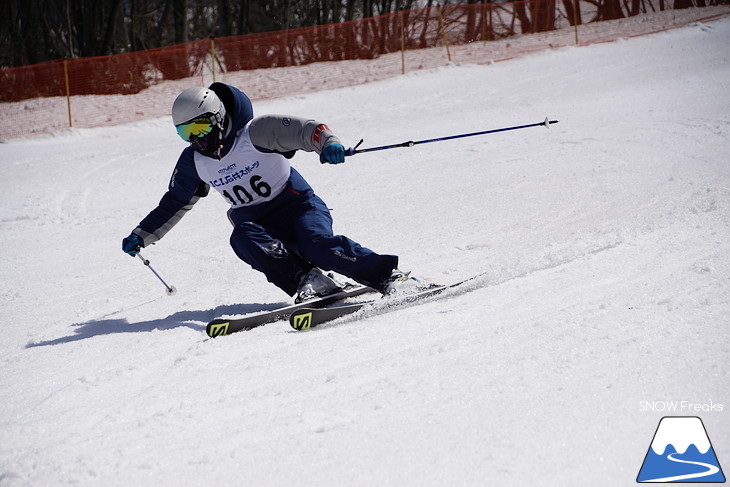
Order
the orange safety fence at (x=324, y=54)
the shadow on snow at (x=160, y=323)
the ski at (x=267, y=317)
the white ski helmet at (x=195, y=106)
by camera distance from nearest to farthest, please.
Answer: the ski at (x=267, y=317) → the white ski helmet at (x=195, y=106) → the shadow on snow at (x=160, y=323) → the orange safety fence at (x=324, y=54)

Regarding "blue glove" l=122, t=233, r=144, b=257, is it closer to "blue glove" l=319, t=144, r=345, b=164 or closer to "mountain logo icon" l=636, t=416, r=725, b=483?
"blue glove" l=319, t=144, r=345, b=164

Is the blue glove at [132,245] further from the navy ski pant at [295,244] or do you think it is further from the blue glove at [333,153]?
the blue glove at [333,153]

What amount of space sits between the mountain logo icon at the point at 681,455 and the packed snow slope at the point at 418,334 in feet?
0.13

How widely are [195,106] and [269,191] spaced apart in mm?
734

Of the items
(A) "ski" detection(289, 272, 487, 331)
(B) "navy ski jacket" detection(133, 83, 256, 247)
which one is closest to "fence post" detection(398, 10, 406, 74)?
(B) "navy ski jacket" detection(133, 83, 256, 247)

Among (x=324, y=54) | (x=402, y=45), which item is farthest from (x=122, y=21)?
(x=402, y=45)

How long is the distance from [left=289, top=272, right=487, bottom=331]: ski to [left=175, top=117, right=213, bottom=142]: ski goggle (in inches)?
49.7

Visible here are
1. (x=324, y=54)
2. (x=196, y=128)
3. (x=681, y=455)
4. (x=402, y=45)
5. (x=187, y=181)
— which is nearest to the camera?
(x=681, y=455)

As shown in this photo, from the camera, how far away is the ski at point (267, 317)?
4160 millimetres

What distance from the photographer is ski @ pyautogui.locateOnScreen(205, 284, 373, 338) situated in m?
4.16

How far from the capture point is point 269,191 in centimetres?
481

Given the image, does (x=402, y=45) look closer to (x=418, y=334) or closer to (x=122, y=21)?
(x=418, y=334)

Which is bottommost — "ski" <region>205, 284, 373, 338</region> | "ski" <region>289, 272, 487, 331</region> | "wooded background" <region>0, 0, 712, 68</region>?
"ski" <region>205, 284, 373, 338</region>

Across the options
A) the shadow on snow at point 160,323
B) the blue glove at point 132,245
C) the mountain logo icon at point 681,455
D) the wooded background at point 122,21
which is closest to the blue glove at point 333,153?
the shadow on snow at point 160,323
